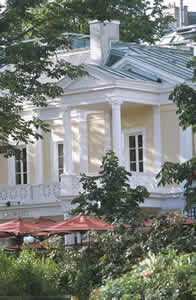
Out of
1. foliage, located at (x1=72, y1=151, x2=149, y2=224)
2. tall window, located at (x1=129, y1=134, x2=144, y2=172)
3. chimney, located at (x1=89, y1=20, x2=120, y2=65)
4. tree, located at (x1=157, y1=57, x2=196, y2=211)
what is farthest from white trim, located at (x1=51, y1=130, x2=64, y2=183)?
tree, located at (x1=157, y1=57, x2=196, y2=211)

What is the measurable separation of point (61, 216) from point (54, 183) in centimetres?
172

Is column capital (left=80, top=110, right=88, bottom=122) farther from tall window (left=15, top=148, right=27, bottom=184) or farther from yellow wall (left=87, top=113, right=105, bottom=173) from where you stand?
tall window (left=15, top=148, right=27, bottom=184)

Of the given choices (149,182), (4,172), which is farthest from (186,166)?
(4,172)

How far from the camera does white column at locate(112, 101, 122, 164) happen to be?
1265 inches

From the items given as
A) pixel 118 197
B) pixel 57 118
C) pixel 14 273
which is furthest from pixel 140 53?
pixel 14 273

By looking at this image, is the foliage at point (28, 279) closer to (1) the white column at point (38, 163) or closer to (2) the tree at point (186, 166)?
(2) the tree at point (186, 166)

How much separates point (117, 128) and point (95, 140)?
11.7 ft

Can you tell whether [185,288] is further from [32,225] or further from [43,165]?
[43,165]

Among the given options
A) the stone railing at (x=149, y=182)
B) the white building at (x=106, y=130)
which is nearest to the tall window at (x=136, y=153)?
the white building at (x=106, y=130)

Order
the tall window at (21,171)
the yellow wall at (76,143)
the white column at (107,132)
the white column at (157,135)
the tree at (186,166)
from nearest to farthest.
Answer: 1. the tree at (186,166)
2. the white column at (157,135)
3. the white column at (107,132)
4. the yellow wall at (76,143)
5. the tall window at (21,171)

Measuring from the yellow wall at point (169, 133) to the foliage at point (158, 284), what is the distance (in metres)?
19.0

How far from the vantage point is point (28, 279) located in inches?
673

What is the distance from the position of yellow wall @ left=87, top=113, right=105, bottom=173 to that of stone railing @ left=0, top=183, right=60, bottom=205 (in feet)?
6.36

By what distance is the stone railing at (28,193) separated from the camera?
3478 cm
